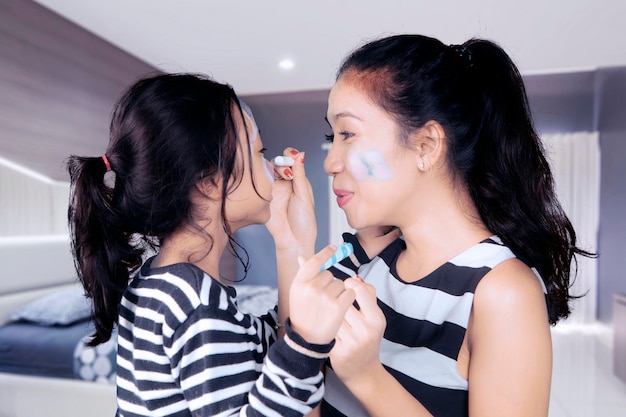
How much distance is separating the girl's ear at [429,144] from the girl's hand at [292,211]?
1.10 feet

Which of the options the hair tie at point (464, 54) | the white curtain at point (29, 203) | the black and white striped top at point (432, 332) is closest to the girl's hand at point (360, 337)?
the black and white striped top at point (432, 332)

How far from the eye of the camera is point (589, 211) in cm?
476

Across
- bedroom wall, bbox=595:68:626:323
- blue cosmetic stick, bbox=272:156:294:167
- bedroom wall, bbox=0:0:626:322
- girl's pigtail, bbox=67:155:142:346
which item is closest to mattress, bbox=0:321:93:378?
bedroom wall, bbox=0:0:626:322

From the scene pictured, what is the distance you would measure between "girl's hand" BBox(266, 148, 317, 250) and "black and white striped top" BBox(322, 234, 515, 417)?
0.91 feet

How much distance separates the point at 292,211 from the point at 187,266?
15.0 inches

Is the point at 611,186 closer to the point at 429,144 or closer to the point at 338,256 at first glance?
the point at 429,144

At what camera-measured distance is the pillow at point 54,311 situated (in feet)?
7.52

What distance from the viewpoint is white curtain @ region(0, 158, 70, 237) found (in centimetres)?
245

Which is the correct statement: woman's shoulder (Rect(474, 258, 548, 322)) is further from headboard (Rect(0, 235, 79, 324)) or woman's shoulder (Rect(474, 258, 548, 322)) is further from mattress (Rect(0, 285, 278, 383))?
headboard (Rect(0, 235, 79, 324))

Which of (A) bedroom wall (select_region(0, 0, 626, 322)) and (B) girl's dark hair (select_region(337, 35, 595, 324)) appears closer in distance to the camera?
(B) girl's dark hair (select_region(337, 35, 595, 324))

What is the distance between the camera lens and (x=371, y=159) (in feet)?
2.59

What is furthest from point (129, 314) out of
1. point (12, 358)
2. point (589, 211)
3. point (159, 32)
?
point (589, 211)

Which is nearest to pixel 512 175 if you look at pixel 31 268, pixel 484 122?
pixel 484 122

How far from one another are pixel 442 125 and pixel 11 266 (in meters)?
2.56
